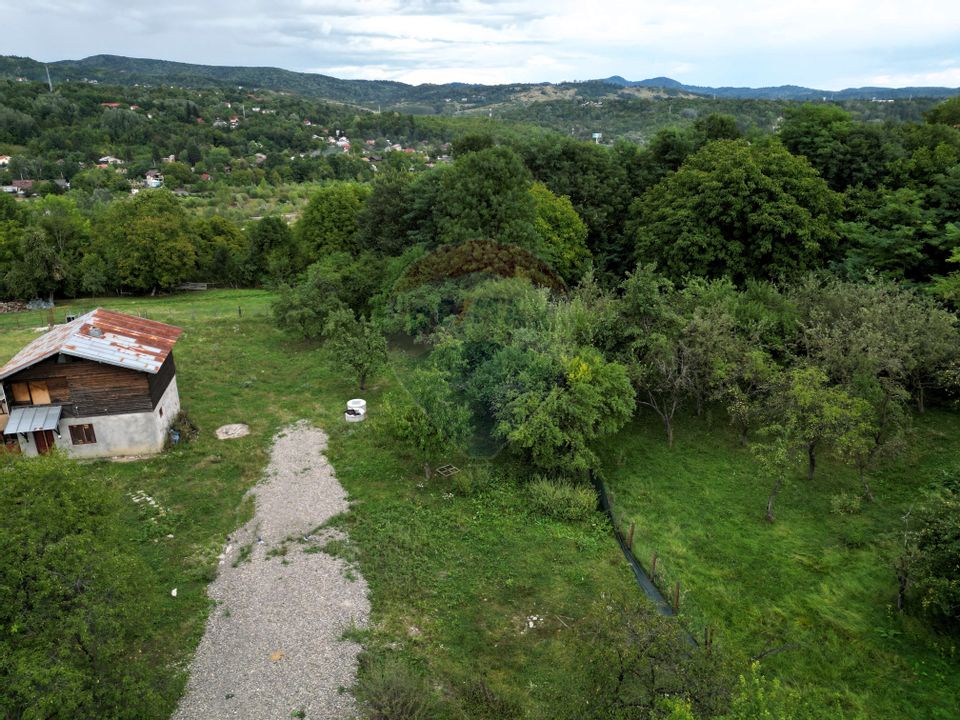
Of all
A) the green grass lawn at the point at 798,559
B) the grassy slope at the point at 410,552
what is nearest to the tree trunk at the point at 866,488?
the green grass lawn at the point at 798,559

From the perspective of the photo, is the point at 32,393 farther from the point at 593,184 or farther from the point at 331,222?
the point at 593,184

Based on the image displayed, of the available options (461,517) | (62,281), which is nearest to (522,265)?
(461,517)

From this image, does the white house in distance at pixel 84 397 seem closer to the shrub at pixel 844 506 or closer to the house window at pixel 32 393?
the house window at pixel 32 393

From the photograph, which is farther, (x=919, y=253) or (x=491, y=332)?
(x=919, y=253)

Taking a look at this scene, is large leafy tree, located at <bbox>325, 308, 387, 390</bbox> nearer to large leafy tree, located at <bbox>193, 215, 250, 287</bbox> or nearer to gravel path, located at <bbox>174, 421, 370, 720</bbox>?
gravel path, located at <bbox>174, 421, 370, 720</bbox>

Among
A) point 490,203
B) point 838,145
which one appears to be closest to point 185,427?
point 490,203

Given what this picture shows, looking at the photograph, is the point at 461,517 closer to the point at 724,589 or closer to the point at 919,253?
the point at 724,589

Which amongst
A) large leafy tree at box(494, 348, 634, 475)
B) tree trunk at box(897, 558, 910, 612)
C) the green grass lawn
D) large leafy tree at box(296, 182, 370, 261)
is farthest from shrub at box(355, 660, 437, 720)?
large leafy tree at box(296, 182, 370, 261)

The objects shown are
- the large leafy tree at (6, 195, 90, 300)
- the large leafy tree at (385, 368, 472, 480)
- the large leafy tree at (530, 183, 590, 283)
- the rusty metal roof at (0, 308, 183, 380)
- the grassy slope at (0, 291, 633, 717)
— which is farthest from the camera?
the large leafy tree at (6, 195, 90, 300)
